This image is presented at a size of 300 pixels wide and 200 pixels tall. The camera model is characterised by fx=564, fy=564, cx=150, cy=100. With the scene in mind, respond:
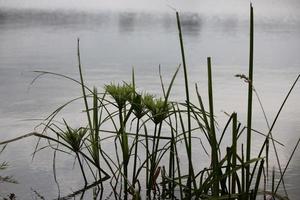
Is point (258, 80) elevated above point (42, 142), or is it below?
above

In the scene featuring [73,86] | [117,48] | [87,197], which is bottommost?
[87,197]

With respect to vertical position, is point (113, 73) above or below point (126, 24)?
below

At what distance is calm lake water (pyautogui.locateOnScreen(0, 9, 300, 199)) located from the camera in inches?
76.1

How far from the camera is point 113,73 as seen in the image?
3852mm

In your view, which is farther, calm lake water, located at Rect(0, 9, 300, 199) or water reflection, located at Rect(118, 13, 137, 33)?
water reflection, located at Rect(118, 13, 137, 33)

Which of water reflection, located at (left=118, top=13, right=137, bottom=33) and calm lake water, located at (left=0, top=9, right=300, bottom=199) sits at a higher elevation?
water reflection, located at (left=118, top=13, right=137, bottom=33)

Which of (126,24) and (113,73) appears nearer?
(113,73)

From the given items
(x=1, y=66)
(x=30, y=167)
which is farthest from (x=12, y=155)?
(x=1, y=66)

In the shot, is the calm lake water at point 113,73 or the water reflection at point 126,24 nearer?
the calm lake water at point 113,73

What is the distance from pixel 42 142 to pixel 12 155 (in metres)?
0.20

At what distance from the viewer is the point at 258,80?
12.5 ft

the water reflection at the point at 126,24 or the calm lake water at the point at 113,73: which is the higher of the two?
the water reflection at the point at 126,24

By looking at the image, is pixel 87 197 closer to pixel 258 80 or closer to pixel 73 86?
pixel 73 86

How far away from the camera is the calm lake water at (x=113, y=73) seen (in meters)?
1.93
